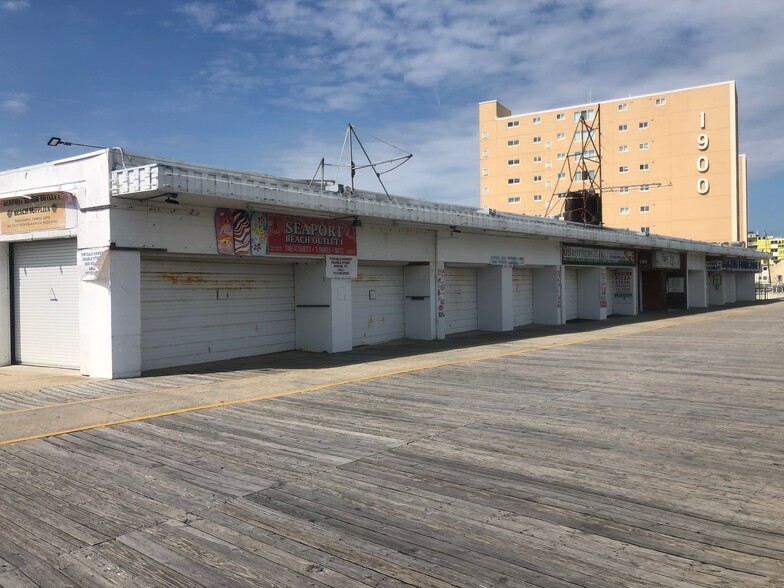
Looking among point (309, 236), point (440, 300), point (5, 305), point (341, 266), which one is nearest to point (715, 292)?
point (440, 300)

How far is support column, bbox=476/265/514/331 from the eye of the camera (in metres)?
22.2

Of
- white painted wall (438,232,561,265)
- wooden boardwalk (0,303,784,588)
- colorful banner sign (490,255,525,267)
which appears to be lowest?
wooden boardwalk (0,303,784,588)

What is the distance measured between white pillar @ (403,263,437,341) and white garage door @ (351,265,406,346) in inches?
7.9

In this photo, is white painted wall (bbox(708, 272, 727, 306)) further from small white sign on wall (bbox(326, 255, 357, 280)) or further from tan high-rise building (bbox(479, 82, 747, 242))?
small white sign on wall (bbox(326, 255, 357, 280))

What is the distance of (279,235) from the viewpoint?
14.0m

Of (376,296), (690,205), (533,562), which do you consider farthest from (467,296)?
(690,205)

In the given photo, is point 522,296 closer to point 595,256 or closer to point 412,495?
point 595,256

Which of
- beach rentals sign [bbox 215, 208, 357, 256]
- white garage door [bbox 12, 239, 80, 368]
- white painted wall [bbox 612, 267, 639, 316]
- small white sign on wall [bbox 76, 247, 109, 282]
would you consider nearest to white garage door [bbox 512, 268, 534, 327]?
white painted wall [bbox 612, 267, 639, 316]

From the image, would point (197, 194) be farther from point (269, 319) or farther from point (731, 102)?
point (731, 102)

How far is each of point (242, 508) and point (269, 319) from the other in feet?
36.3

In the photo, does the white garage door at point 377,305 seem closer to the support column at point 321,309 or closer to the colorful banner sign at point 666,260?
the support column at point 321,309

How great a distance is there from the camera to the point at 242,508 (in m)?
4.72

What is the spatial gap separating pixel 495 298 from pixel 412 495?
1781 centimetres

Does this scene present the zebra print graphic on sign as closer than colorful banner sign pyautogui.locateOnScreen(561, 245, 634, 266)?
Yes
